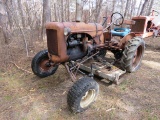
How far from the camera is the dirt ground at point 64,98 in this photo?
7.25ft

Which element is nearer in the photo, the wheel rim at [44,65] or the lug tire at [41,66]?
the lug tire at [41,66]

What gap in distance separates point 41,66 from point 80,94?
1.36m

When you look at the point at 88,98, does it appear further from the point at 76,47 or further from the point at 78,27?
the point at 78,27

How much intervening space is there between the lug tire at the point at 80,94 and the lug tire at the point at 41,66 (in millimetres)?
1172

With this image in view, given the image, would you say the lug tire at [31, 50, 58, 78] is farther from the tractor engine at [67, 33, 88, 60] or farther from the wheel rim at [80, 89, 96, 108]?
the wheel rim at [80, 89, 96, 108]

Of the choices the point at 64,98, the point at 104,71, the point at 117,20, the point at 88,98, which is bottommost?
the point at 64,98

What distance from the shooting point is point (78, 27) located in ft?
8.10

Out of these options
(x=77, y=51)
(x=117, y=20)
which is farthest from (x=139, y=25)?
(x=77, y=51)

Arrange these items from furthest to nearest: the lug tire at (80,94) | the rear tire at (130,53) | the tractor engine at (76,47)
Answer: the rear tire at (130,53) → the tractor engine at (76,47) → the lug tire at (80,94)

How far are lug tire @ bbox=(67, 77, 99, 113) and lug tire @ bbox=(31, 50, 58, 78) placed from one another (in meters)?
1.17

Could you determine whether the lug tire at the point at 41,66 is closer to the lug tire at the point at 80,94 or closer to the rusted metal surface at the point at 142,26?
the lug tire at the point at 80,94

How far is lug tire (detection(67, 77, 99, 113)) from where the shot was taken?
205 centimetres

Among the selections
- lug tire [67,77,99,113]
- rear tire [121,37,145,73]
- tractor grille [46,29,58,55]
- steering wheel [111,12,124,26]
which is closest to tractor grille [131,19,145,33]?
steering wheel [111,12,124,26]

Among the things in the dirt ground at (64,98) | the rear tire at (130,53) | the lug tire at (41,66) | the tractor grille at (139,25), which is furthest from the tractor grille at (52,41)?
the tractor grille at (139,25)
